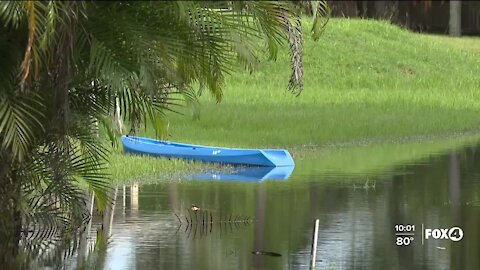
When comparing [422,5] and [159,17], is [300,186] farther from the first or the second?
[422,5]

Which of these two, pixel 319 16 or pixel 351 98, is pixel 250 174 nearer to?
pixel 319 16

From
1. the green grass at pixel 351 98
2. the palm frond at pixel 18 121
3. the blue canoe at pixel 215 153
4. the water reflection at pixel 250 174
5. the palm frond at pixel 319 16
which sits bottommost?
the palm frond at pixel 18 121

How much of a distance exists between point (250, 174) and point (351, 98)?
11.9 metres

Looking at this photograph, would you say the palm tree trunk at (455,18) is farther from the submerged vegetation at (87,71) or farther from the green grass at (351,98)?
the submerged vegetation at (87,71)

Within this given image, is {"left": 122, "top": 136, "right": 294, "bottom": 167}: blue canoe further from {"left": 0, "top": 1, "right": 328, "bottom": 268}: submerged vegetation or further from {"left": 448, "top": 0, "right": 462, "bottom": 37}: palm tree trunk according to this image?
{"left": 448, "top": 0, "right": 462, "bottom": 37}: palm tree trunk

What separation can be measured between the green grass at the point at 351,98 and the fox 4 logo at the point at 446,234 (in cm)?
589

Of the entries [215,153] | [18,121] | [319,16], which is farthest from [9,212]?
[215,153]

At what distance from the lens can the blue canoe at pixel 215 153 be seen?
20938 mm

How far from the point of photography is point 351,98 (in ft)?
104

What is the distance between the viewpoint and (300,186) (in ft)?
62.2

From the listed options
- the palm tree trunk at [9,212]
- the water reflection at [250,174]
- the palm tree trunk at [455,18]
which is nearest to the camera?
the palm tree trunk at [9,212]

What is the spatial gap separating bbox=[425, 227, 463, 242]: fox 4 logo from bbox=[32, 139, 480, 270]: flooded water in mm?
25

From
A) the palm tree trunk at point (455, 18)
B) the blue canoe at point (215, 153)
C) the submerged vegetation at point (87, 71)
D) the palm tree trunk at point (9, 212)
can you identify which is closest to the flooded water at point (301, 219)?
the blue canoe at point (215, 153)

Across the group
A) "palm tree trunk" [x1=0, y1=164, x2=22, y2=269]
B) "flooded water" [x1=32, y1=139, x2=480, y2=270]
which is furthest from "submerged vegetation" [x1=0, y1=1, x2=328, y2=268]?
"flooded water" [x1=32, y1=139, x2=480, y2=270]
